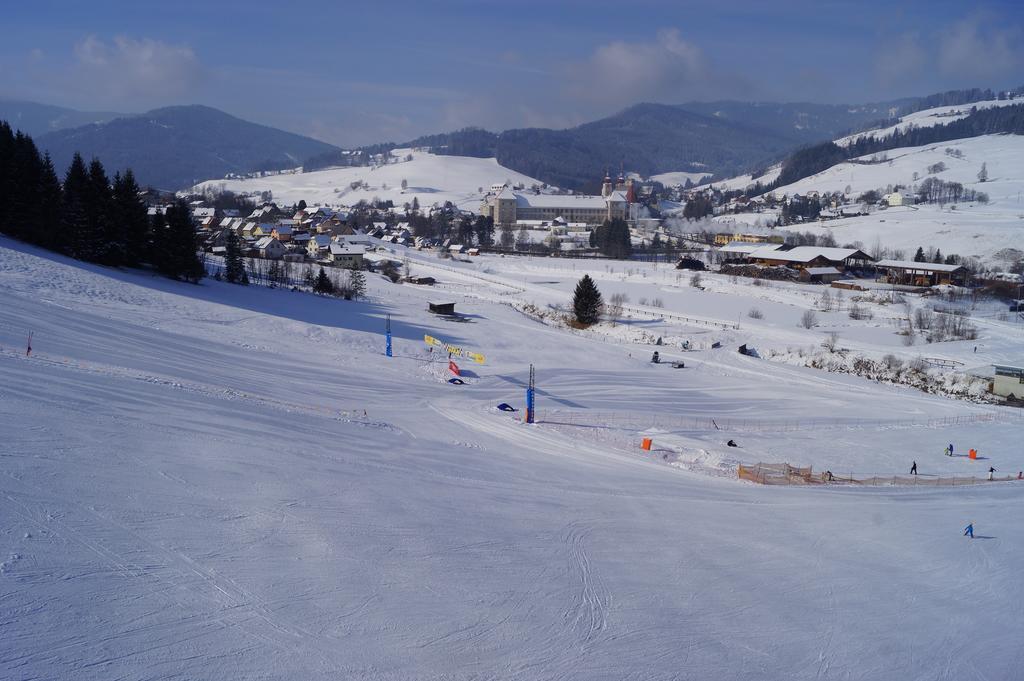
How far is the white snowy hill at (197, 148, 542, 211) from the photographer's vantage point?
144m

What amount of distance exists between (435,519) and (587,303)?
27.1 m

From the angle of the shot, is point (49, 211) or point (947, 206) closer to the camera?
point (49, 211)

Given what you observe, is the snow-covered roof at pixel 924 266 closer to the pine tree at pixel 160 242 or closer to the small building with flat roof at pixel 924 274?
the small building with flat roof at pixel 924 274

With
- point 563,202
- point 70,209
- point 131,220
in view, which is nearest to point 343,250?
point 131,220

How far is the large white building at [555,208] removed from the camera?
365 feet

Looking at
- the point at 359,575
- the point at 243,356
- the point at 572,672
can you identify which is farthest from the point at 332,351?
the point at 572,672

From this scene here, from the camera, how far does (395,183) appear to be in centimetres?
15788

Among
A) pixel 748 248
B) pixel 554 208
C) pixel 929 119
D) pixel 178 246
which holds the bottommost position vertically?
pixel 178 246

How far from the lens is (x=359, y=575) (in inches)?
369

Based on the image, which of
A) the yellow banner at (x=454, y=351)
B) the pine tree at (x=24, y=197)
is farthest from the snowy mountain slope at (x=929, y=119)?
the pine tree at (x=24, y=197)

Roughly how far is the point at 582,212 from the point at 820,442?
317 ft

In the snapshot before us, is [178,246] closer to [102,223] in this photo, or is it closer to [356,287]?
[102,223]

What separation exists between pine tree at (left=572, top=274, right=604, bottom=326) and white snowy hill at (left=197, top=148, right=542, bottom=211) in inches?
3704

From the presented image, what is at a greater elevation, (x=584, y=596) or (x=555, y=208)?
(x=555, y=208)
